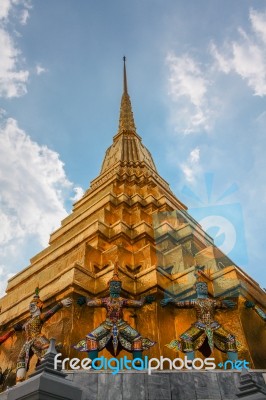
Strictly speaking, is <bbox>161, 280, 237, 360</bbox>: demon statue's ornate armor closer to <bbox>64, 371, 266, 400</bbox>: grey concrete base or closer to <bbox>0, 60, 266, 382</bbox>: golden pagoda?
<bbox>0, 60, 266, 382</bbox>: golden pagoda

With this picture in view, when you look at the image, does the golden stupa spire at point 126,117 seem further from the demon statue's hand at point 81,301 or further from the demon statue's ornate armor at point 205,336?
the demon statue's ornate armor at point 205,336

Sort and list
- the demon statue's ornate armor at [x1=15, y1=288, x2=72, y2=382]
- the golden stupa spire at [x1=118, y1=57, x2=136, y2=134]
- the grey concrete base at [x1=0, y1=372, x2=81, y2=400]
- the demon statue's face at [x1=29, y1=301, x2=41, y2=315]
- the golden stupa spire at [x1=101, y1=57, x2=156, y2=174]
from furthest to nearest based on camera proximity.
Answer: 1. the golden stupa spire at [x1=118, y1=57, x2=136, y2=134]
2. the golden stupa spire at [x1=101, y1=57, x2=156, y2=174]
3. the demon statue's face at [x1=29, y1=301, x2=41, y2=315]
4. the demon statue's ornate armor at [x1=15, y1=288, x2=72, y2=382]
5. the grey concrete base at [x1=0, y1=372, x2=81, y2=400]

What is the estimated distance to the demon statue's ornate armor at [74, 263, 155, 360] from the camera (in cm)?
984

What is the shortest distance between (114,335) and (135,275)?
395cm

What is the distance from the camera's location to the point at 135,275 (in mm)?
13914

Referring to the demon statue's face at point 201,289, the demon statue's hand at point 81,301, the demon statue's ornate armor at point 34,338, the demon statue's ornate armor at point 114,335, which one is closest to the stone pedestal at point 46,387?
the demon statue's ornate armor at point 114,335

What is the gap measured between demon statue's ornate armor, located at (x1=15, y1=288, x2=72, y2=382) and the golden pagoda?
65 centimetres

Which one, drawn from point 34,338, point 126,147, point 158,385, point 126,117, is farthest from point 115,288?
point 126,117

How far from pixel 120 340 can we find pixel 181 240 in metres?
7.84

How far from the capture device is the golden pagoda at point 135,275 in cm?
1183

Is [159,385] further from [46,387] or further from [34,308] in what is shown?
[34,308]

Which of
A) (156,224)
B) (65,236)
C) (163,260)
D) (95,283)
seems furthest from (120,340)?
(65,236)

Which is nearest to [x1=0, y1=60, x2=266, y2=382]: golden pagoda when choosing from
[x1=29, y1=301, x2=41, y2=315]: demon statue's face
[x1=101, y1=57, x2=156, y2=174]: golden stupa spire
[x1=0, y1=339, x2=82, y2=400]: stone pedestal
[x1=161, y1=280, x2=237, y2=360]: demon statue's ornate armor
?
[x1=29, y1=301, x2=41, y2=315]: demon statue's face

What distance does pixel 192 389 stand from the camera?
8.02 m
